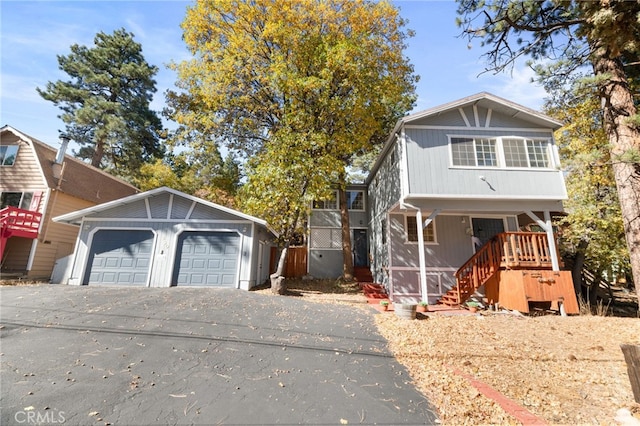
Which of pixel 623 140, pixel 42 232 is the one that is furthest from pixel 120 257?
pixel 623 140

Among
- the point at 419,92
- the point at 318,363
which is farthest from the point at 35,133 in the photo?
the point at 419,92

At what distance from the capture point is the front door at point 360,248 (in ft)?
52.6

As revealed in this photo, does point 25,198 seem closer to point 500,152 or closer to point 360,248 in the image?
point 360,248

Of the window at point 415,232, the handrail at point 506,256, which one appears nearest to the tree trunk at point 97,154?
the window at point 415,232

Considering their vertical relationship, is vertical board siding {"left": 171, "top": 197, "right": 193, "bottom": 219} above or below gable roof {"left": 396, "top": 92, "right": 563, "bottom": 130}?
below

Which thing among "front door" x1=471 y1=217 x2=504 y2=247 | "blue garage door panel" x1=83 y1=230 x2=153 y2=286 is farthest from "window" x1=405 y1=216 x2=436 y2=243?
"blue garage door panel" x1=83 y1=230 x2=153 y2=286

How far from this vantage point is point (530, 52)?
645cm

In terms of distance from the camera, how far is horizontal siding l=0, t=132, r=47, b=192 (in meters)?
12.8

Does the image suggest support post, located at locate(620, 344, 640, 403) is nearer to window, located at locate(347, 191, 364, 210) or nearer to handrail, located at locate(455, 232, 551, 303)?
handrail, located at locate(455, 232, 551, 303)

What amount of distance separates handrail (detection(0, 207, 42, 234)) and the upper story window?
17774mm

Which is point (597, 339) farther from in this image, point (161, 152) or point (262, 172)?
point (161, 152)

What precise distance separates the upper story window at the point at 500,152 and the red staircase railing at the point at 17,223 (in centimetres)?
1779

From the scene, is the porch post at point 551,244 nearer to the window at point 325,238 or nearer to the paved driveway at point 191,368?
the paved driveway at point 191,368

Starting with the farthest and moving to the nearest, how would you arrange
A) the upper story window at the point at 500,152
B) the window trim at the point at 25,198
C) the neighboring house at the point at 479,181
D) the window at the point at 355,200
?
the window at the point at 355,200 → the window trim at the point at 25,198 → the upper story window at the point at 500,152 → the neighboring house at the point at 479,181
